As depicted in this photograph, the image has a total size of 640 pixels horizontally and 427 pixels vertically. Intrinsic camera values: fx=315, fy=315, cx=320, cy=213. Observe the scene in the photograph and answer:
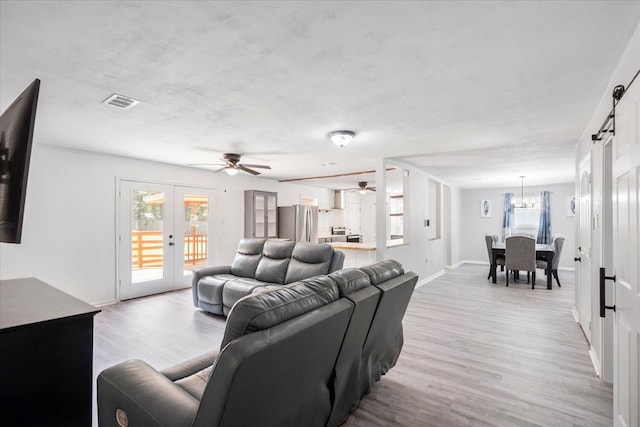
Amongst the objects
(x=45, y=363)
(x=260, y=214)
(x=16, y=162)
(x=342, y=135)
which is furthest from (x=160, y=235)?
(x=16, y=162)

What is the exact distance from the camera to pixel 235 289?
4035 mm

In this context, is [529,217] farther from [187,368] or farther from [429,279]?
[187,368]

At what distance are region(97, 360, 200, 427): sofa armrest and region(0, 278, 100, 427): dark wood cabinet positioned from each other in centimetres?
13

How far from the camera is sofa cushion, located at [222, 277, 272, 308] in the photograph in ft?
13.0

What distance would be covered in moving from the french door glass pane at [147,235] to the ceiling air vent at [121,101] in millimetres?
2861

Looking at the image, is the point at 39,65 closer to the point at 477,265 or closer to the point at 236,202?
the point at 236,202

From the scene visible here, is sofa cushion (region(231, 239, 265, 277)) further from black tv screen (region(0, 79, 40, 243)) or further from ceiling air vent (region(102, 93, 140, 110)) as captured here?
black tv screen (region(0, 79, 40, 243))

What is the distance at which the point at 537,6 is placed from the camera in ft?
4.98

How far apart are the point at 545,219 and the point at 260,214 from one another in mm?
7774

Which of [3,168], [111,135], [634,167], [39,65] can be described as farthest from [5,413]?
[111,135]

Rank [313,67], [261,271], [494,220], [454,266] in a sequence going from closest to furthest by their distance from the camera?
[313,67] → [261,271] → [454,266] → [494,220]

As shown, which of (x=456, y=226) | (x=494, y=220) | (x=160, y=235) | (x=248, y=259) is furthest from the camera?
(x=494, y=220)

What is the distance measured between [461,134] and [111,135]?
427cm

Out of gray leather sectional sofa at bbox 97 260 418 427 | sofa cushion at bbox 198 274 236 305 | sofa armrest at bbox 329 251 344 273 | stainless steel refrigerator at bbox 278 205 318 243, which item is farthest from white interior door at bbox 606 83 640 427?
stainless steel refrigerator at bbox 278 205 318 243
